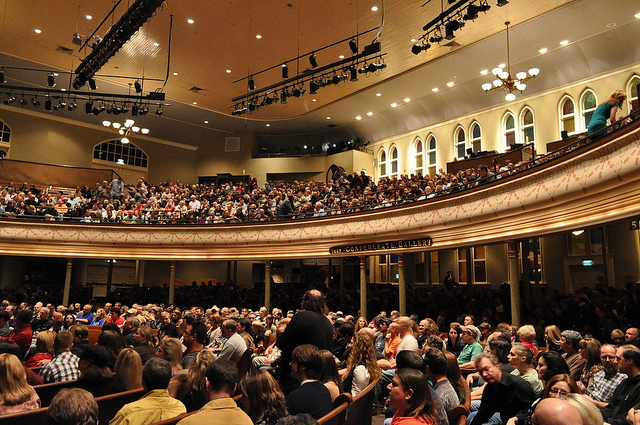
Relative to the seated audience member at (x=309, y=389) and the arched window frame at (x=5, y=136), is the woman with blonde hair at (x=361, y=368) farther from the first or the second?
the arched window frame at (x=5, y=136)

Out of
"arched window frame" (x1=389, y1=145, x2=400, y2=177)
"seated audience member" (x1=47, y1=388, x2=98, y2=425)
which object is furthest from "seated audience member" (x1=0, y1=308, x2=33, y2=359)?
"arched window frame" (x1=389, y1=145, x2=400, y2=177)

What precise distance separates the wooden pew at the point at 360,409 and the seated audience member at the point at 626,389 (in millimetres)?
1902

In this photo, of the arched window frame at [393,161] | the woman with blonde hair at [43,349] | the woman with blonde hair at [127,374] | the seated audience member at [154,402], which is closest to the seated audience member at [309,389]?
the seated audience member at [154,402]

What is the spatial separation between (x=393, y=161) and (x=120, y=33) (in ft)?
46.4

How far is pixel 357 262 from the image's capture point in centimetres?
2088

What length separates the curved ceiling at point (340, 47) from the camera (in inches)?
549

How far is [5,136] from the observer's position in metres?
22.4

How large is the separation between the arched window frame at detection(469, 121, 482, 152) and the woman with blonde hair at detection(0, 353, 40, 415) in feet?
60.6

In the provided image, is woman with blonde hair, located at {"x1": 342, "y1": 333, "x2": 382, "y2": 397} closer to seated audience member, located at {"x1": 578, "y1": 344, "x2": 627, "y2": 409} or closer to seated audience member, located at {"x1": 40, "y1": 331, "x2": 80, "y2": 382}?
seated audience member, located at {"x1": 578, "y1": 344, "x2": 627, "y2": 409}

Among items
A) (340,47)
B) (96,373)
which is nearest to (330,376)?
(96,373)

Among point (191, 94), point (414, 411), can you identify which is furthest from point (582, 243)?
point (191, 94)

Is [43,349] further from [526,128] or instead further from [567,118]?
[526,128]

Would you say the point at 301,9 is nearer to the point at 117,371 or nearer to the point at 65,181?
the point at 117,371

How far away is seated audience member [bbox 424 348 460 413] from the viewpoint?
364cm
